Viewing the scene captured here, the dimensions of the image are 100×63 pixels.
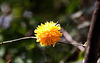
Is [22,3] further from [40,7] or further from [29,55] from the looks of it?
[29,55]

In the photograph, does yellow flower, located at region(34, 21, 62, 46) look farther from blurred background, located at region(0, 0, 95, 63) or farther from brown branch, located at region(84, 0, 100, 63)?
blurred background, located at region(0, 0, 95, 63)

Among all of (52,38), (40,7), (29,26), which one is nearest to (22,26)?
(29,26)

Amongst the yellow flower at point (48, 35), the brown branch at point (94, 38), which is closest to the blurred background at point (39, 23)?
the yellow flower at point (48, 35)

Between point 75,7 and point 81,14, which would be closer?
point 81,14

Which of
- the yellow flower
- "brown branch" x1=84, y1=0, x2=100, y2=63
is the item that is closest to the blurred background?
the yellow flower

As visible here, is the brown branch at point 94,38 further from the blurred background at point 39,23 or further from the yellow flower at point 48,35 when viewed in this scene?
the blurred background at point 39,23

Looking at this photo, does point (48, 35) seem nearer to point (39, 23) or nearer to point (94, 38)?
point (94, 38)

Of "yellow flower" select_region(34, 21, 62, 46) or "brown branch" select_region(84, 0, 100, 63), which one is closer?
"brown branch" select_region(84, 0, 100, 63)

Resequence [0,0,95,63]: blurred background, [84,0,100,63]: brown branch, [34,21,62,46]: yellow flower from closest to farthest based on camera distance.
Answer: [84,0,100,63]: brown branch → [34,21,62,46]: yellow flower → [0,0,95,63]: blurred background

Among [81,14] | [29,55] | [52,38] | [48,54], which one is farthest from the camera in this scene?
[81,14]
